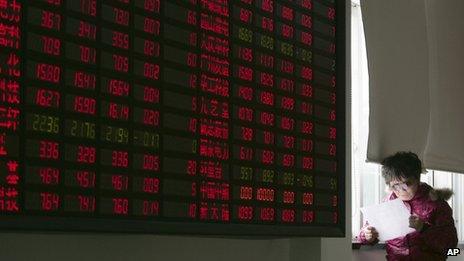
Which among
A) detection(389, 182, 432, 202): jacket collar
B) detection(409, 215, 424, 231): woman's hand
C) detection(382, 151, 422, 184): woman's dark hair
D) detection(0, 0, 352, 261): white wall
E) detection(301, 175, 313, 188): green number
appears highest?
detection(382, 151, 422, 184): woman's dark hair

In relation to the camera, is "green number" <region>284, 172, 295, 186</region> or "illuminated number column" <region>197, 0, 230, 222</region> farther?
"green number" <region>284, 172, 295, 186</region>

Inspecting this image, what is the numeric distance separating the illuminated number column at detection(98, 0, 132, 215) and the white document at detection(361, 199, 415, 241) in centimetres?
186

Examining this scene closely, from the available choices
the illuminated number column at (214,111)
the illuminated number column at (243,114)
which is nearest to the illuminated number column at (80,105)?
the illuminated number column at (214,111)

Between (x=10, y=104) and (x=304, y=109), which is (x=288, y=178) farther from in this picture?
(x=10, y=104)

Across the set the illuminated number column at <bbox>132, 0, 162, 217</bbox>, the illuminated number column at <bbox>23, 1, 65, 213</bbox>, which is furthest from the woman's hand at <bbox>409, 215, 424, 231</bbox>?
the illuminated number column at <bbox>23, 1, 65, 213</bbox>

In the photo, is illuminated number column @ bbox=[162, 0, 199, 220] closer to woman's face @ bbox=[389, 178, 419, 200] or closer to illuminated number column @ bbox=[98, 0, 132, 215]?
illuminated number column @ bbox=[98, 0, 132, 215]

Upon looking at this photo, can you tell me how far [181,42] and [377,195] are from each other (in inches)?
98.7

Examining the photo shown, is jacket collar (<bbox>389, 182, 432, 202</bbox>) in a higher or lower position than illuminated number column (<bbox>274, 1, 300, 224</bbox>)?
lower

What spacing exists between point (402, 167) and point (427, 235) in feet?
1.24

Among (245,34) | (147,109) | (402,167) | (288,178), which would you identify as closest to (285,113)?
(288,178)

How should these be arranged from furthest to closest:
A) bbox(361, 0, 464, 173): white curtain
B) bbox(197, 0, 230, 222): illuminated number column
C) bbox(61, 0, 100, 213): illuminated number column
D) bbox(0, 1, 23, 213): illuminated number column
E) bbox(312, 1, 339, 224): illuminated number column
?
bbox(361, 0, 464, 173): white curtain → bbox(312, 1, 339, 224): illuminated number column → bbox(197, 0, 230, 222): illuminated number column → bbox(61, 0, 100, 213): illuminated number column → bbox(0, 1, 23, 213): illuminated number column

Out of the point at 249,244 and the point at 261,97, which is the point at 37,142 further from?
the point at 249,244

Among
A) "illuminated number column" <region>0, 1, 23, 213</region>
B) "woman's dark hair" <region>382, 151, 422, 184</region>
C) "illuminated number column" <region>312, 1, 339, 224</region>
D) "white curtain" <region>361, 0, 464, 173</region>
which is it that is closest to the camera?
"illuminated number column" <region>0, 1, 23, 213</region>

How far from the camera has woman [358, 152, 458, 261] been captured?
3.93m
